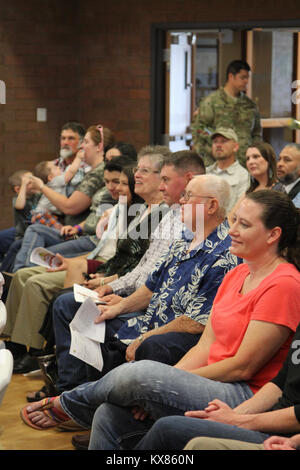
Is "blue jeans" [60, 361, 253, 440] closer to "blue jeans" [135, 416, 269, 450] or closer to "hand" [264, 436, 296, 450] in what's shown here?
"blue jeans" [135, 416, 269, 450]

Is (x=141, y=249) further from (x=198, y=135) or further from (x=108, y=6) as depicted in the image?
(x=108, y=6)

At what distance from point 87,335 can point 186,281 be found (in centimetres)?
56

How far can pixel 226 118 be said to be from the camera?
661cm

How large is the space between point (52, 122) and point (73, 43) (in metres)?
0.87

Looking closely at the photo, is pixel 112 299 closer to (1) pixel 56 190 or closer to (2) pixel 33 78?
(1) pixel 56 190

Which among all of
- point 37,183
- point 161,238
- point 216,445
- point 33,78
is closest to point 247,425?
point 216,445

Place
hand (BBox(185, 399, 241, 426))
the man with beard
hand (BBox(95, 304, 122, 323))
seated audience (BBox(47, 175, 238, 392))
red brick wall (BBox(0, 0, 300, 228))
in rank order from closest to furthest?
hand (BBox(185, 399, 241, 426)), seated audience (BBox(47, 175, 238, 392)), hand (BBox(95, 304, 122, 323)), the man with beard, red brick wall (BBox(0, 0, 300, 228))

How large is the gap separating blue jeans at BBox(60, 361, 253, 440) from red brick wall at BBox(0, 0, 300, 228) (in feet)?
17.2

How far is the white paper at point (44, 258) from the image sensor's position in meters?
4.41

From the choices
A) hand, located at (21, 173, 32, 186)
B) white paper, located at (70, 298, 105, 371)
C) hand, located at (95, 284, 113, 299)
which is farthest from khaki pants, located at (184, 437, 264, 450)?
hand, located at (21, 173, 32, 186)

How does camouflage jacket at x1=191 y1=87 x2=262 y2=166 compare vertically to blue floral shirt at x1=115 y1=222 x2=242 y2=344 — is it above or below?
above

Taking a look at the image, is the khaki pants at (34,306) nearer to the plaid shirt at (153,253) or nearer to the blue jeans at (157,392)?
the plaid shirt at (153,253)

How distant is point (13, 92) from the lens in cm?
743

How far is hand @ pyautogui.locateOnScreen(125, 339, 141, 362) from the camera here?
10.2 feet
